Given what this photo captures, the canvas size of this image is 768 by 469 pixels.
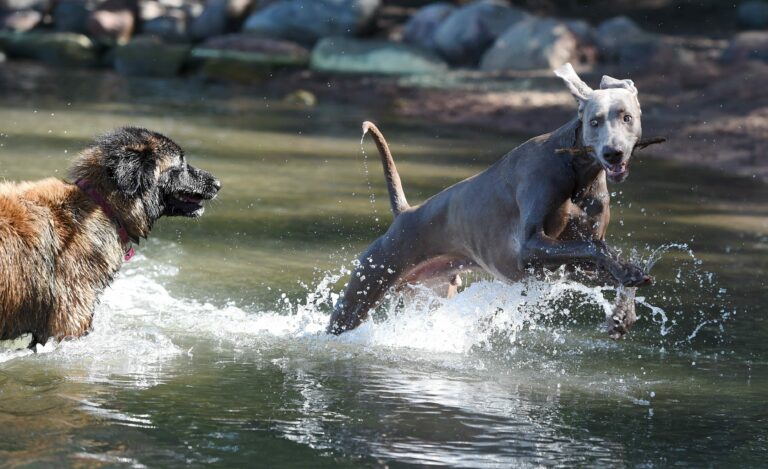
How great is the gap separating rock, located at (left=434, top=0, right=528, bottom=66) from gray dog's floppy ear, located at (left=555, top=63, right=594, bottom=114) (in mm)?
18224

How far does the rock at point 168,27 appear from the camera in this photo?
92.0ft

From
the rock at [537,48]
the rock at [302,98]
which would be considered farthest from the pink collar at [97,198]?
the rock at [537,48]

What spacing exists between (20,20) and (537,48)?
40.1 ft

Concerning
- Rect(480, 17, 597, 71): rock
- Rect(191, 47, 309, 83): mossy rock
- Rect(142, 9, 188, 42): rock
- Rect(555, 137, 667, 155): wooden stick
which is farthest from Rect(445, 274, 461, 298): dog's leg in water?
Rect(142, 9, 188, 42): rock

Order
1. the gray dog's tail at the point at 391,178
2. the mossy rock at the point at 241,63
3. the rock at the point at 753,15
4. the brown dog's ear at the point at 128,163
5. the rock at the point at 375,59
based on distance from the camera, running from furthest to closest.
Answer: the rock at the point at 753,15
the rock at the point at 375,59
the mossy rock at the point at 241,63
the gray dog's tail at the point at 391,178
the brown dog's ear at the point at 128,163

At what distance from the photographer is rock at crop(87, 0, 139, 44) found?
2767cm

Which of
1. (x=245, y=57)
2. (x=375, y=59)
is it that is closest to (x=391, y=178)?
(x=375, y=59)

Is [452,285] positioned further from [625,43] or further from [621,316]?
[625,43]

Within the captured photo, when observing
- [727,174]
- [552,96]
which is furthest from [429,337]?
[552,96]

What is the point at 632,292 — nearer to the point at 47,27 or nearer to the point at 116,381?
the point at 116,381

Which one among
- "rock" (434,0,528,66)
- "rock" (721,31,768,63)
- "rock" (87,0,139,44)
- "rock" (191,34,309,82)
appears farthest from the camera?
"rock" (87,0,139,44)

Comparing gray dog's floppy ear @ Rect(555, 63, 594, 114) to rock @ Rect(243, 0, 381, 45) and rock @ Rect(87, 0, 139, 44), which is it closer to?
rock @ Rect(243, 0, 381, 45)

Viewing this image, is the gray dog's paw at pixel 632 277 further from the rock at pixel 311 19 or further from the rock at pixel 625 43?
the rock at pixel 311 19

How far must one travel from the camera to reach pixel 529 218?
21.8 ft
